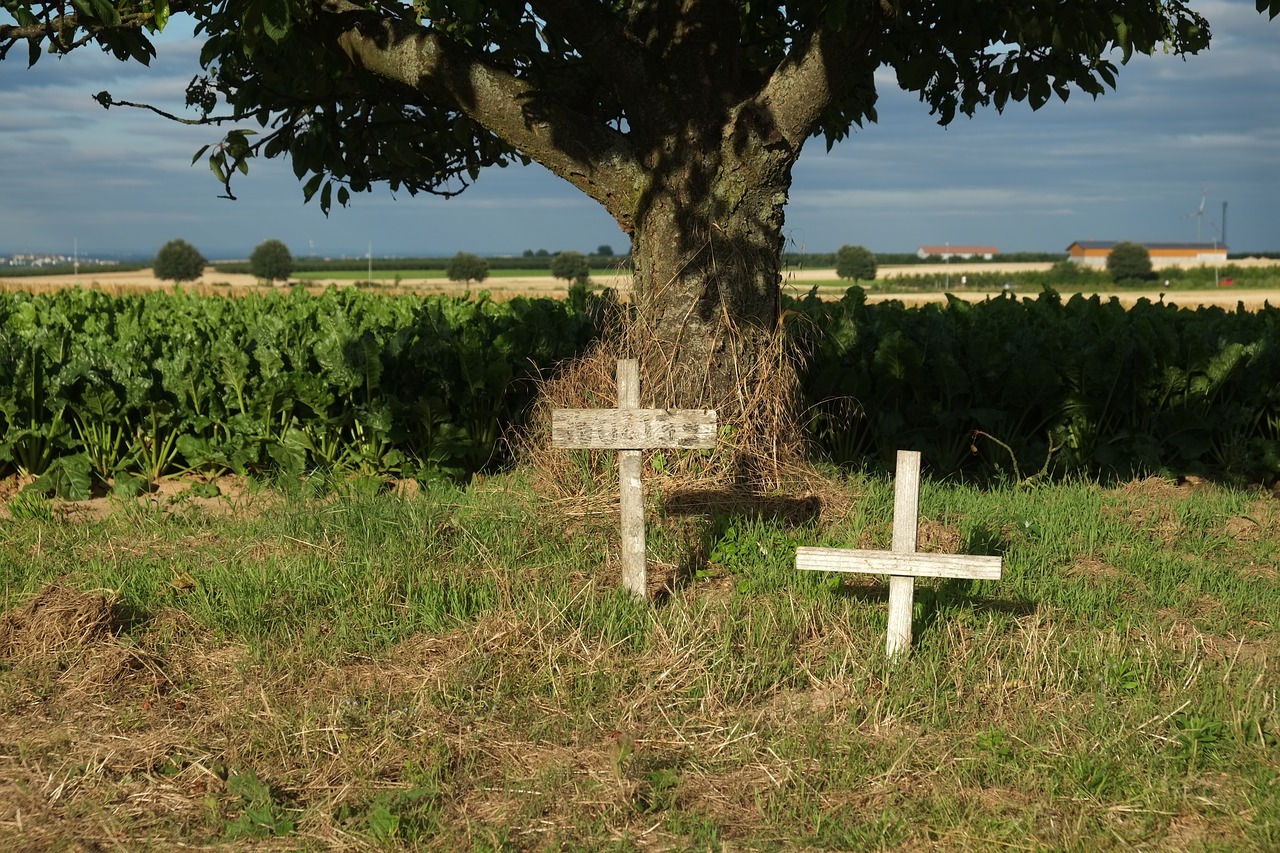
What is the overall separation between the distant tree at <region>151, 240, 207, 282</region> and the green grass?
9581 centimetres

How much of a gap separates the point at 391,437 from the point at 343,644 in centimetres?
325

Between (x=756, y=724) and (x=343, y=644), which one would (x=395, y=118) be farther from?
Answer: (x=756, y=724)

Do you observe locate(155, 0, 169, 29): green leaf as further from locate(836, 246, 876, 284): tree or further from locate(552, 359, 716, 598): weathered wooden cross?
locate(836, 246, 876, 284): tree

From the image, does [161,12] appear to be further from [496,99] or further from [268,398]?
[268,398]

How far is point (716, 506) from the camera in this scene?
20.8ft

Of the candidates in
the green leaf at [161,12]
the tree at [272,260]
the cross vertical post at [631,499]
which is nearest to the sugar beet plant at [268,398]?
the green leaf at [161,12]

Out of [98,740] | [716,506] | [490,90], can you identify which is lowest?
[98,740]

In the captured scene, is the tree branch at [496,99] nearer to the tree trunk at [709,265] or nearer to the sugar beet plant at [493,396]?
the tree trunk at [709,265]

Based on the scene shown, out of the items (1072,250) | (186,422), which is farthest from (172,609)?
(1072,250)

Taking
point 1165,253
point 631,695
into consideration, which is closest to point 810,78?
point 631,695

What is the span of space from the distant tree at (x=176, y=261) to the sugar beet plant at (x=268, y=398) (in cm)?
9201

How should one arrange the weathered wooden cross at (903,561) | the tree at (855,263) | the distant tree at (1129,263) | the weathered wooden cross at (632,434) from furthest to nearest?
the distant tree at (1129,263)
the tree at (855,263)
the weathered wooden cross at (632,434)
the weathered wooden cross at (903,561)

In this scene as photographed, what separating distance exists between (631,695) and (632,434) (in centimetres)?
123

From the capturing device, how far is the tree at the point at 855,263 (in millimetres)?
67500
